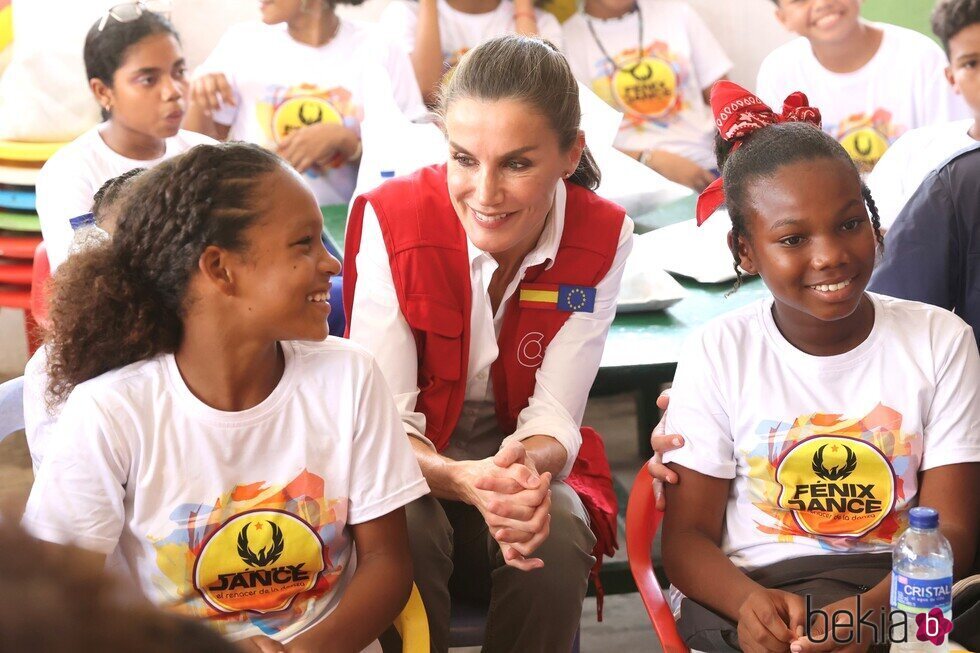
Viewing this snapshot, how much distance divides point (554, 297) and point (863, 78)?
267 centimetres

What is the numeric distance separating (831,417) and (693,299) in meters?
1.03

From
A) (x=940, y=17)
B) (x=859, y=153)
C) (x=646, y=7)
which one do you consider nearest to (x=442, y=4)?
(x=646, y=7)

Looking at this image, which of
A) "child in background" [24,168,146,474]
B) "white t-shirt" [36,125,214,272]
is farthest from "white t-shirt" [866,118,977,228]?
"child in background" [24,168,146,474]

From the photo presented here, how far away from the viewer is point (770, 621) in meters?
1.45

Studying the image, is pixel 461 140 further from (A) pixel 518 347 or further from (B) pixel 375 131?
(B) pixel 375 131

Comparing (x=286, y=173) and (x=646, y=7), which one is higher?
(x=646, y=7)

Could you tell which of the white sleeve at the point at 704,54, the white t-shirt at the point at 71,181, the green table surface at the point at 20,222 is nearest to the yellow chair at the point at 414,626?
the white t-shirt at the point at 71,181

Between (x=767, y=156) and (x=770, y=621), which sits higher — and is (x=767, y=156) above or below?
above

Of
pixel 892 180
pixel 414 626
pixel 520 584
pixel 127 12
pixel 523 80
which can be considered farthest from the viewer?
pixel 127 12

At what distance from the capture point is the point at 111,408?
1.42m

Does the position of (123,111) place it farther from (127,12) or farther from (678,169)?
(678,169)

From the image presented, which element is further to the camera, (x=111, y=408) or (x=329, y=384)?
(x=329, y=384)

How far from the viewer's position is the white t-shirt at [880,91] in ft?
13.3

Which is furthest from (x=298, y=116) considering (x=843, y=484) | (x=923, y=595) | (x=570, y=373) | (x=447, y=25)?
Result: (x=923, y=595)
